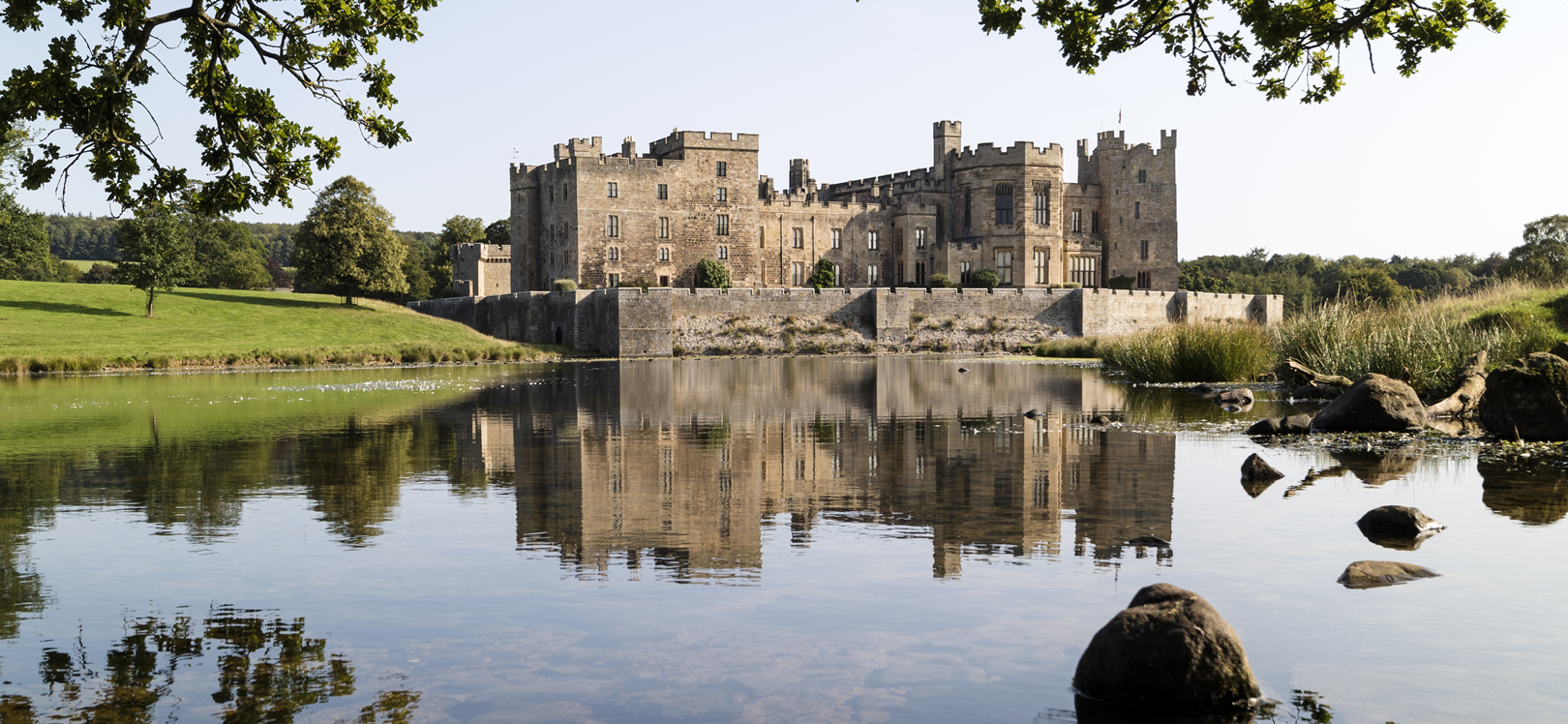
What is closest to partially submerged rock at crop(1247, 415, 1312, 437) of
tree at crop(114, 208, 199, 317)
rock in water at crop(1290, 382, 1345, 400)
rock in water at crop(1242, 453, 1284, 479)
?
rock in water at crop(1242, 453, 1284, 479)

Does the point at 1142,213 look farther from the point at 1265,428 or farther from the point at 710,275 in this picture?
the point at 1265,428

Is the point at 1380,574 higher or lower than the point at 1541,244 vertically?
lower

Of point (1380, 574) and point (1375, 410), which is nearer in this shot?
point (1380, 574)

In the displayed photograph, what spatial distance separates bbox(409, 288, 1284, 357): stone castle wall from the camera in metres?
54.0

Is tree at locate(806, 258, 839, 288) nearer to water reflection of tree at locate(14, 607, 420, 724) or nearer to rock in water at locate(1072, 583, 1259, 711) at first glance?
water reflection of tree at locate(14, 607, 420, 724)

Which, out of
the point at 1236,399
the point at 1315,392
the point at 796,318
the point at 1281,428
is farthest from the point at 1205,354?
the point at 796,318

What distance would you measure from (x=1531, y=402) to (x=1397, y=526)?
23.4 ft

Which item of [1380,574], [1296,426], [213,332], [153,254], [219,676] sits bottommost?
[219,676]

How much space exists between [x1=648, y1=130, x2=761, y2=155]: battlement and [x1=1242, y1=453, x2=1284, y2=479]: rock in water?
58.4 m

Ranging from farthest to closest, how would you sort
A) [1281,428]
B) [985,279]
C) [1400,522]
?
[985,279]
[1281,428]
[1400,522]

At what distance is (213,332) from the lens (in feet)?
167

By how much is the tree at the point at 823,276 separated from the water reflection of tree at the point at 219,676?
6163 centimetres

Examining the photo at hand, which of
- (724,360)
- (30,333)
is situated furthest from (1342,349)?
(30,333)

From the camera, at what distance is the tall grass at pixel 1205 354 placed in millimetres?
27625
